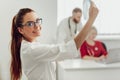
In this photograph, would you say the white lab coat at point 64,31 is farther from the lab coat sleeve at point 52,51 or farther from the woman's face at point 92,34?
the lab coat sleeve at point 52,51

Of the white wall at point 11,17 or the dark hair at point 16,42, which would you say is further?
the white wall at point 11,17

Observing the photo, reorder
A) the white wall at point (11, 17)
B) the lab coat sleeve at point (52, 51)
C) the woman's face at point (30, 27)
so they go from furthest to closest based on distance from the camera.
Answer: the white wall at point (11, 17)
the woman's face at point (30, 27)
the lab coat sleeve at point (52, 51)

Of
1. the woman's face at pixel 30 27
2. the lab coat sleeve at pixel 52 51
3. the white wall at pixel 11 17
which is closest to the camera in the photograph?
the lab coat sleeve at pixel 52 51

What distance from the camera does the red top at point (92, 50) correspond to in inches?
→ 120

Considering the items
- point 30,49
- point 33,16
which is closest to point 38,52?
point 30,49

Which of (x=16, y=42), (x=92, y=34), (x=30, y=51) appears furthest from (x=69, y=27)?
(x=30, y=51)

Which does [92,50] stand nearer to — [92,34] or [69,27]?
[92,34]

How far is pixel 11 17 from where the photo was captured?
3010mm

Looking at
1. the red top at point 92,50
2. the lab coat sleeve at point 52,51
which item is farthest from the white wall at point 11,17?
the lab coat sleeve at point 52,51

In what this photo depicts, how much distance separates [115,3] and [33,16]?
7.31 feet

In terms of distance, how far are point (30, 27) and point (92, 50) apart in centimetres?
184

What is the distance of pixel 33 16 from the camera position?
1396 mm

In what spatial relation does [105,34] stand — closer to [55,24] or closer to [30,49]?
[55,24]

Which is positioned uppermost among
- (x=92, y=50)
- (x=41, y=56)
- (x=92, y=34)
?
(x=41, y=56)
